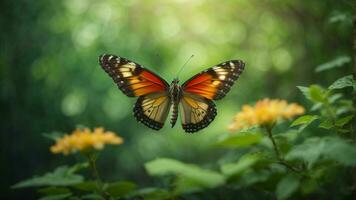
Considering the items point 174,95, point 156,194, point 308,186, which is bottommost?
point 308,186

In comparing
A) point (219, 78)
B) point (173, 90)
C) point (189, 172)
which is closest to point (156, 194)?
point (189, 172)

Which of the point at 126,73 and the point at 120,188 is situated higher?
the point at 126,73

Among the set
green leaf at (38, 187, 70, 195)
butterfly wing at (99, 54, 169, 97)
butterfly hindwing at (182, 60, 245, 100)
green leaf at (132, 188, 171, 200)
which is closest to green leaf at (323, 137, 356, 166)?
green leaf at (132, 188, 171, 200)

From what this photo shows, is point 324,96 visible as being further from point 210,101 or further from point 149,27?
point 149,27

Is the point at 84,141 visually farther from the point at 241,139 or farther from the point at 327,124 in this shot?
the point at 327,124

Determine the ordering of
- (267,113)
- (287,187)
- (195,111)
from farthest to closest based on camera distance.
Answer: (195,111) → (267,113) → (287,187)

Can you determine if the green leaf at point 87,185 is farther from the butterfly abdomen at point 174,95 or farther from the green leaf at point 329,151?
the butterfly abdomen at point 174,95

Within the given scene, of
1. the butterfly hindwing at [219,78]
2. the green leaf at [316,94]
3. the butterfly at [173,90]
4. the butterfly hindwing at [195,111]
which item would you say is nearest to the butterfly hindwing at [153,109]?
the butterfly at [173,90]
